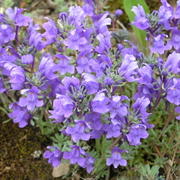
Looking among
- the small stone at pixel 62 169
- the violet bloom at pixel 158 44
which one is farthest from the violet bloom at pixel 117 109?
the small stone at pixel 62 169

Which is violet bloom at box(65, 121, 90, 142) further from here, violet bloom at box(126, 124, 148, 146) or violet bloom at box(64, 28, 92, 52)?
violet bloom at box(64, 28, 92, 52)

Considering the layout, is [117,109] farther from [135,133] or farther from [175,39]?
[175,39]

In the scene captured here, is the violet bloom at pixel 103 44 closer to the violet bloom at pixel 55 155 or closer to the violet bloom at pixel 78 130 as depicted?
the violet bloom at pixel 78 130

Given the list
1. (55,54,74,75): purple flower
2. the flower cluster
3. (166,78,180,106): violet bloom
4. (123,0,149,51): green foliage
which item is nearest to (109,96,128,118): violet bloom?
the flower cluster

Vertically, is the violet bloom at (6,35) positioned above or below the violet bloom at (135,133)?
above

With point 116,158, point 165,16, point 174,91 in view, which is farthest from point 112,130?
point 165,16

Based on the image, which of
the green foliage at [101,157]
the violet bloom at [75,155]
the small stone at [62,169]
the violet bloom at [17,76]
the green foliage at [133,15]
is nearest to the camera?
the violet bloom at [17,76]

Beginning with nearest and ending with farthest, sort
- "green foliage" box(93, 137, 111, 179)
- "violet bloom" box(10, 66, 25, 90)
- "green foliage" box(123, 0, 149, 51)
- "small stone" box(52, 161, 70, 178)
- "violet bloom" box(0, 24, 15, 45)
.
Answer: "violet bloom" box(10, 66, 25, 90), "violet bloom" box(0, 24, 15, 45), "green foliage" box(93, 137, 111, 179), "small stone" box(52, 161, 70, 178), "green foliage" box(123, 0, 149, 51)

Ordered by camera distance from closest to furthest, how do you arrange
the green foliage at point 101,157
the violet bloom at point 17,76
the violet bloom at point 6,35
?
1. the violet bloom at point 17,76
2. the violet bloom at point 6,35
3. the green foliage at point 101,157

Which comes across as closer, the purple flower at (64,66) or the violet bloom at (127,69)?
the violet bloom at (127,69)
